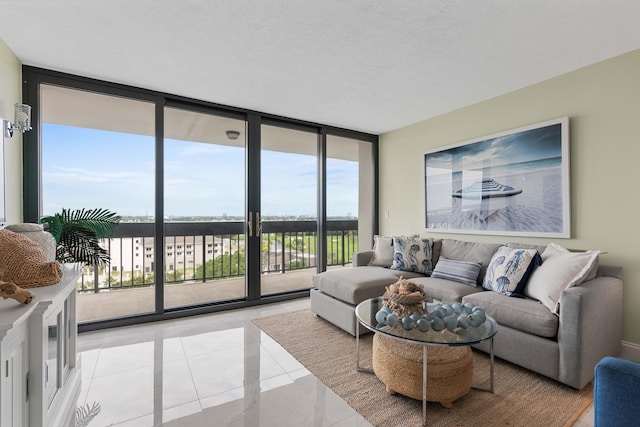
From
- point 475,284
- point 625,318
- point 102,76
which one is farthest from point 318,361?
point 102,76

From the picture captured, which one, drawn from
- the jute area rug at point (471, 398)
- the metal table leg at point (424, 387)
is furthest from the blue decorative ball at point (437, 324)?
the jute area rug at point (471, 398)

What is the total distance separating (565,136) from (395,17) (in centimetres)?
195

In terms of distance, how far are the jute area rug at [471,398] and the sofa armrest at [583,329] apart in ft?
0.46

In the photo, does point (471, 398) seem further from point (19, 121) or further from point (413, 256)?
point (19, 121)

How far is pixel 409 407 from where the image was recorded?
5.74ft

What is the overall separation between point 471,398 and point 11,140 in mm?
3800

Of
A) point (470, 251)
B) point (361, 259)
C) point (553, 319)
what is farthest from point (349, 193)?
point (553, 319)

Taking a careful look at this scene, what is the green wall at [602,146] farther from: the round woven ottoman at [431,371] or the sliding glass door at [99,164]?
the sliding glass door at [99,164]

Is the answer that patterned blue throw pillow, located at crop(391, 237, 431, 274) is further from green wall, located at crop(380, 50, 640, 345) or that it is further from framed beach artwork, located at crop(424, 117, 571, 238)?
green wall, located at crop(380, 50, 640, 345)

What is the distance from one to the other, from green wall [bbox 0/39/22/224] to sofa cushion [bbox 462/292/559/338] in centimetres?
368

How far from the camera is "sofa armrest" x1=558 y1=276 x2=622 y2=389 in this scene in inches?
73.5

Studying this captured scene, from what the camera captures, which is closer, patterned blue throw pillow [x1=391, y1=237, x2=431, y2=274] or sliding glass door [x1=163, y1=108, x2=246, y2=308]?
patterned blue throw pillow [x1=391, y1=237, x2=431, y2=274]

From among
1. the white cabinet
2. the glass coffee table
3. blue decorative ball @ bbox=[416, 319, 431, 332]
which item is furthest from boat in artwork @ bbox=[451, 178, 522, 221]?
the white cabinet

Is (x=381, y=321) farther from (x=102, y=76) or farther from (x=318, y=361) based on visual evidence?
(x=102, y=76)
